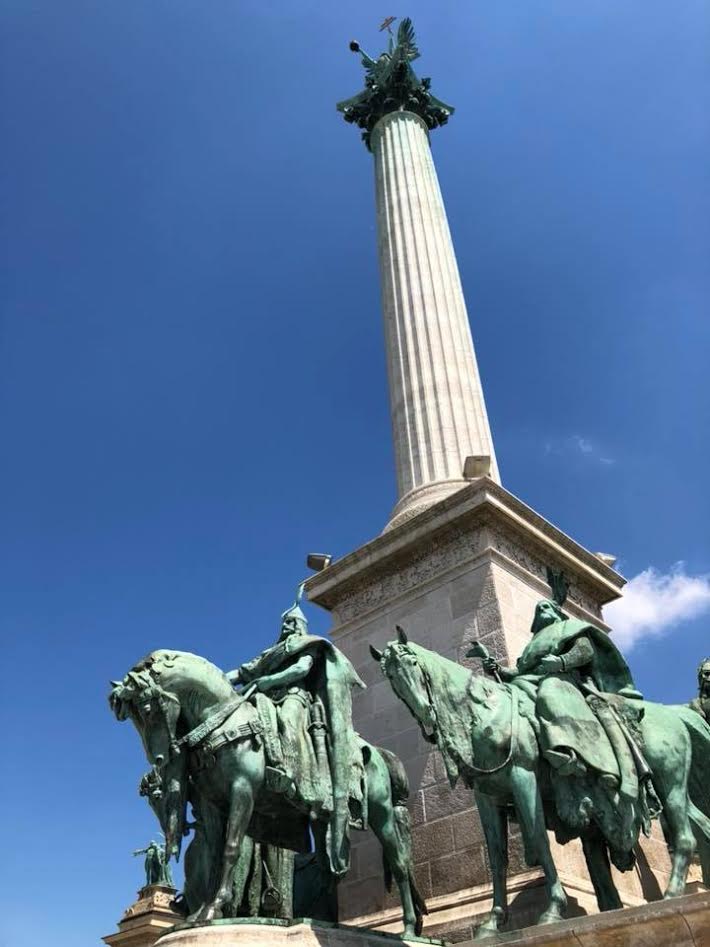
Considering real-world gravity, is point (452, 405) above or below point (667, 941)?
above

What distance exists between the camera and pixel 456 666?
8367mm

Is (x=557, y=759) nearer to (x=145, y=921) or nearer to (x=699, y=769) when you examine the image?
(x=699, y=769)

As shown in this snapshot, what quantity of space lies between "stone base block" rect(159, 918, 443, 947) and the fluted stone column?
22.3ft

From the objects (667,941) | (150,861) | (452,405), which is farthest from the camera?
(150,861)

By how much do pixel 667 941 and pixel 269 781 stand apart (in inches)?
140

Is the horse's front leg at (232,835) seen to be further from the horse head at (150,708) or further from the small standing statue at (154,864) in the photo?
the small standing statue at (154,864)

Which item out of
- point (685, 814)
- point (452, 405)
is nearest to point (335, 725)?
point (685, 814)

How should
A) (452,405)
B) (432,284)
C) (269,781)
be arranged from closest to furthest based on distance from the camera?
(269,781), (452,405), (432,284)

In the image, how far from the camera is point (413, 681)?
25.7ft

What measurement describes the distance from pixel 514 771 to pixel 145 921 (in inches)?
478

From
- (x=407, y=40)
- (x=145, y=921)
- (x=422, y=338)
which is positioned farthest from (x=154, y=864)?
(x=407, y=40)

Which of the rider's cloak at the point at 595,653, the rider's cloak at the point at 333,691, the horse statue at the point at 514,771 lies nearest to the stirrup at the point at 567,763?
the horse statue at the point at 514,771

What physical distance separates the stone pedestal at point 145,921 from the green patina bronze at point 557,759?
870 centimetres

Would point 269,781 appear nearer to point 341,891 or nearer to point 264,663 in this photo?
point 264,663
